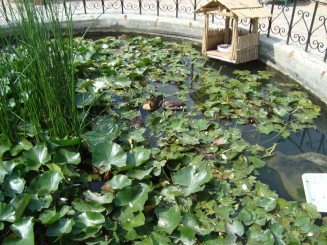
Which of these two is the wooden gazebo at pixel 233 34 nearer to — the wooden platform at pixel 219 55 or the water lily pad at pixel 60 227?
the wooden platform at pixel 219 55

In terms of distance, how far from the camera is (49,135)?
1837 millimetres

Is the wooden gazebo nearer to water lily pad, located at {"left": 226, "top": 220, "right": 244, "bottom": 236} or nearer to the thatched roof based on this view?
the thatched roof

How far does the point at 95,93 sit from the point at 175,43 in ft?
6.08

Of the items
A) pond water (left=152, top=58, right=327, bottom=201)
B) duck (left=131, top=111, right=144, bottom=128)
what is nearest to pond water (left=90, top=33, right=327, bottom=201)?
pond water (left=152, top=58, right=327, bottom=201)

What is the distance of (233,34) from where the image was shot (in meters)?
3.08

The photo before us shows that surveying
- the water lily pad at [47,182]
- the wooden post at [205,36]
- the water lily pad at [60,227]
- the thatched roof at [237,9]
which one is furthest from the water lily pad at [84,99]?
the wooden post at [205,36]

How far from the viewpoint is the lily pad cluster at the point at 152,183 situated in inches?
55.3

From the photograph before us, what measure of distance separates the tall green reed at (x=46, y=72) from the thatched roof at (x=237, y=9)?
1677 mm

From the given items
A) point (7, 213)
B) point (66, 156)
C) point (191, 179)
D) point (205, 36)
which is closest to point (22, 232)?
point (7, 213)

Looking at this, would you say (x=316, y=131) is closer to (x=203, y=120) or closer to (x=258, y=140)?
(x=258, y=140)

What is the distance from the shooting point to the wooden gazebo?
299cm

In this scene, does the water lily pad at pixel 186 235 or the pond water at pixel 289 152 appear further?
the pond water at pixel 289 152

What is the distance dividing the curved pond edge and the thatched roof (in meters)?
0.39

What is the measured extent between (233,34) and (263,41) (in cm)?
46
